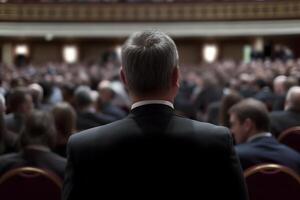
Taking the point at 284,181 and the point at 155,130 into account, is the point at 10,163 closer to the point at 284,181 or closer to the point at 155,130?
the point at 284,181

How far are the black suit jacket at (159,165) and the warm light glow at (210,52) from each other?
25846 mm

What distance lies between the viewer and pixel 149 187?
208cm

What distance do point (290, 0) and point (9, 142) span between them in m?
21.9

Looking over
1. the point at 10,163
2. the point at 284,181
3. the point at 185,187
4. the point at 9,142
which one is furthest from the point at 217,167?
the point at 9,142

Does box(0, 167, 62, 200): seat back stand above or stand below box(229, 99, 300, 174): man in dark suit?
above

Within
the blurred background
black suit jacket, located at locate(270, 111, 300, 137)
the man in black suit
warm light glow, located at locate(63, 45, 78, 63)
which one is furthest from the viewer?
warm light glow, located at locate(63, 45, 78, 63)

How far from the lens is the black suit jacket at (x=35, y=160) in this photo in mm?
3877

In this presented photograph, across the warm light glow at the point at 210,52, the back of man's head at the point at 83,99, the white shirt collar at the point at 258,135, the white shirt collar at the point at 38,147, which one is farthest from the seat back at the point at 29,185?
the warm light glow at the point at 210,52

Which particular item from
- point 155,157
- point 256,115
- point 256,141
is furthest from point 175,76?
point 256,115

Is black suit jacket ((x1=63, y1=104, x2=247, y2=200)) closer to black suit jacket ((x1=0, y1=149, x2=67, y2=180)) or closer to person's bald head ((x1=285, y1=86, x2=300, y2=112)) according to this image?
black suit jacket ((x1=0, y1=149, x2=67, y2=180))

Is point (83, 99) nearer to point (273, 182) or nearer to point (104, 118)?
point (104, 118)

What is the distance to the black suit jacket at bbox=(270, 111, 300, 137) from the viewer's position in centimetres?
621

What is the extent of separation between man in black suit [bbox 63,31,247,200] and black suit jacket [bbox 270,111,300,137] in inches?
168

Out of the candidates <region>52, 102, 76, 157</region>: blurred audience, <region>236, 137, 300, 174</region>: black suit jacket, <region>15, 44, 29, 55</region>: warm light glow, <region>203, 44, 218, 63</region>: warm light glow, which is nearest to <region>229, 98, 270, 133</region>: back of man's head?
<region>236, 137, 300, 174</region>: black suit jacket
